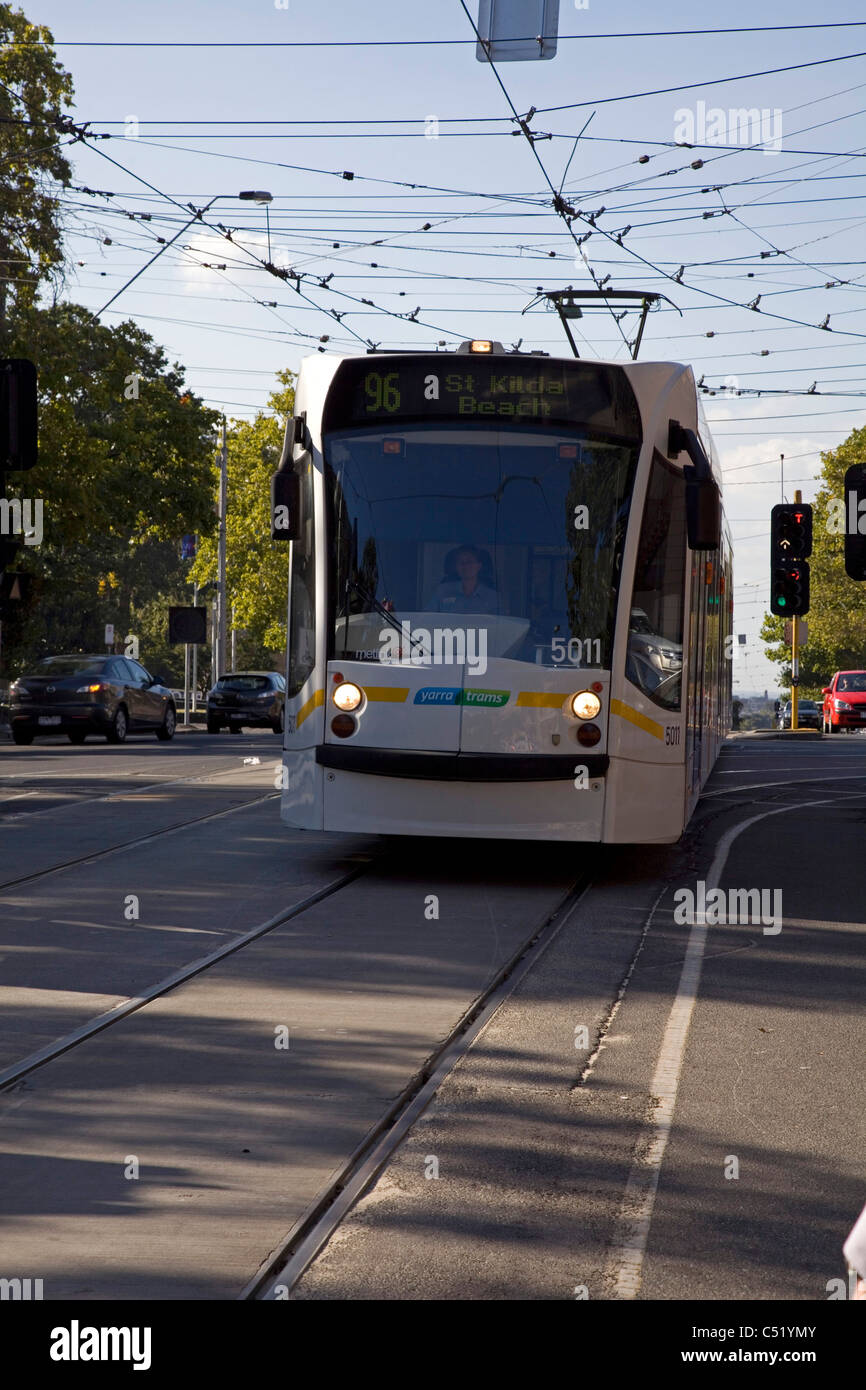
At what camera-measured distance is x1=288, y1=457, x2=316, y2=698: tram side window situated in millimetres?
11461

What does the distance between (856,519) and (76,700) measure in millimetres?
17259

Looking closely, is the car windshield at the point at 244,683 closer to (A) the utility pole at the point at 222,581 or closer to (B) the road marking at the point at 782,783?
(A) the utility pole at the point at 222,581

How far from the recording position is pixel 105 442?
126ft

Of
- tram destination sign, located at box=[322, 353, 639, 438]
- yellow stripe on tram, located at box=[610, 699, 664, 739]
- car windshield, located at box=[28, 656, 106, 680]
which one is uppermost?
tram destination sign, located at box=[322, 353, 639, 438]

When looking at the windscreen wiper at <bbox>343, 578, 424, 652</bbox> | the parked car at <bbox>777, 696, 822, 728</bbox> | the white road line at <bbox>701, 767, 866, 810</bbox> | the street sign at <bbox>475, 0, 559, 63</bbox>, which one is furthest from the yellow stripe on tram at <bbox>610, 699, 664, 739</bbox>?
the parked car at <bbox>777, 696, 822, 728</bbox>

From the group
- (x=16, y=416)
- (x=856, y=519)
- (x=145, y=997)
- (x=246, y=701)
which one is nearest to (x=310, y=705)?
(x=145, y=997)

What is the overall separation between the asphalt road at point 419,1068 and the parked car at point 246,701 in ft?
93.9

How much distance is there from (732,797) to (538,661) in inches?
369

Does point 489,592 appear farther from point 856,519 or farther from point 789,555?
point 789,555

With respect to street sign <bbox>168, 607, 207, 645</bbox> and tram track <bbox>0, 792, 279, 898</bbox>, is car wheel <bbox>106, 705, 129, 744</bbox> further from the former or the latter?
street sign <bbox>168, 607, 207, 645</bbox>

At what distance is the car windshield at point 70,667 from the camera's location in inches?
1220

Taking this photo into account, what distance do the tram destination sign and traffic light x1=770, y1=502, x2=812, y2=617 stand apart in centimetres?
2446
